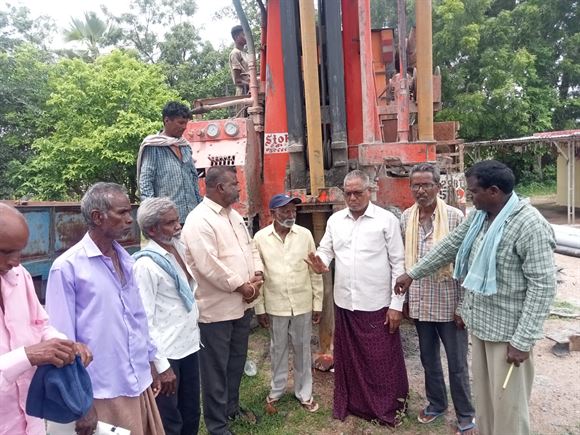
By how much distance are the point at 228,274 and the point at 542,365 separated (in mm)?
3176

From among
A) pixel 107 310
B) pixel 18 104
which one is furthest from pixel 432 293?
pixel 18 104

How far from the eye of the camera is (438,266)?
2.96 metres

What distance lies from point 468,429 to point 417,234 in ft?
4.43

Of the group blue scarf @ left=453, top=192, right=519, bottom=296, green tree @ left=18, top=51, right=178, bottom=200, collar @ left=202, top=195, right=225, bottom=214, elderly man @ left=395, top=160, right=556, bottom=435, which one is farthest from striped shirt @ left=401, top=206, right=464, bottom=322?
green tree @ left=18, top=51, right=178, bottom=200

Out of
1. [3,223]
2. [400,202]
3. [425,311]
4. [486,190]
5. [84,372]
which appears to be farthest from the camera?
[400,202]

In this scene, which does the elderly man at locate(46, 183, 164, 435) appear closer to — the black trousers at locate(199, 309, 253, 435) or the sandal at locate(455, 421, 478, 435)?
the black trousers at locate(199, 309, 253, 435)

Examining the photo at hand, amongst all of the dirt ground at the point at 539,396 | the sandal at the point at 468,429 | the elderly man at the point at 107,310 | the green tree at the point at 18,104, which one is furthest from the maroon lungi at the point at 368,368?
the green tree at the point at 18,104

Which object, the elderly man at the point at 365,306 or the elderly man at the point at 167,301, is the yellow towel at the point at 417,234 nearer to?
the elderly man at the point at 365,306

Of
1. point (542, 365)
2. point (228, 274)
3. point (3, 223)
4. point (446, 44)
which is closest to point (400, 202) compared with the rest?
point (228, 274)

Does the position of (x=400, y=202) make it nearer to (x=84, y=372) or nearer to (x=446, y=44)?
(x=84, y=372)

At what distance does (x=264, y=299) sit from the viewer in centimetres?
346

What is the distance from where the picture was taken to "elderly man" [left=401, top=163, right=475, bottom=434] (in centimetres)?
310

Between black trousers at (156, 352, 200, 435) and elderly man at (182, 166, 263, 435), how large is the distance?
236 mm

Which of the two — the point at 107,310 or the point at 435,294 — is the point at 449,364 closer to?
the point at 435,294
